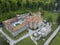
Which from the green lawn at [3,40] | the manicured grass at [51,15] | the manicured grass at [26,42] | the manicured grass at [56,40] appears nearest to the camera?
the green lawn at [3,40]

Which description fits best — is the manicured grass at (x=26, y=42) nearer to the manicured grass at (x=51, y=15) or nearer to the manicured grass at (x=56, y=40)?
the manicured grass at (x=56, y=40)

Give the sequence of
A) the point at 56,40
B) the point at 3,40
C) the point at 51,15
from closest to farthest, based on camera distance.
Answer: the point at 3,40
the point at 56,40
the point at 51,15

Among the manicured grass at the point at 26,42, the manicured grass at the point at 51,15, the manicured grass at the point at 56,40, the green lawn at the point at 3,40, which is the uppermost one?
the manicured grass at the point at 51,15

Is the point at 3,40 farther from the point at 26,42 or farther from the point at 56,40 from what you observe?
the point at 56,40

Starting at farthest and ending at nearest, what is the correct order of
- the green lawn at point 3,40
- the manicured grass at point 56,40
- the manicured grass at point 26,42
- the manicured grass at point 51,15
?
the manicured grass at point 51,15 < the manicured grass at point 56,40 < the manicured grass at point 26,42 < the green lawn at point 3,40

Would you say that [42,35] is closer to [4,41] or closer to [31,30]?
[31,30]

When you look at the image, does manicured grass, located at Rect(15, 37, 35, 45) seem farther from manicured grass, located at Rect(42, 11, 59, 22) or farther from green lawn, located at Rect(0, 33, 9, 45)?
manicured grass, located at Rect(42, 11, 59, 22)

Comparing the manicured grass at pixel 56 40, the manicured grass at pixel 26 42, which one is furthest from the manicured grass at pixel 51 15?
the manicured grass at pixel 26 42

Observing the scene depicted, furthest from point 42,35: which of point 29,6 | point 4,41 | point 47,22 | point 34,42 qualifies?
point 29,6

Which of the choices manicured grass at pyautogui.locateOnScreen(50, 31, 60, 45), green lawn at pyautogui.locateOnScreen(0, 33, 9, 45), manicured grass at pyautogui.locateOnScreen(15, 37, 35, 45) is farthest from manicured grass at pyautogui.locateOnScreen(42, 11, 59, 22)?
green lawn at pyautogui.locateOnScreen(0, 33, 9, 45)

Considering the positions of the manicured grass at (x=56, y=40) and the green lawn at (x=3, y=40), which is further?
the manicured grass at (x=56, y=40)

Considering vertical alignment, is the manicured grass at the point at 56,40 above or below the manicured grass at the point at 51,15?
below

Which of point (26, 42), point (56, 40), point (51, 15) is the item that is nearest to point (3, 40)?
point (26, 42)

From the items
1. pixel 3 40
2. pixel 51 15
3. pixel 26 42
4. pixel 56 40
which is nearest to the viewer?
pixel 26 42
